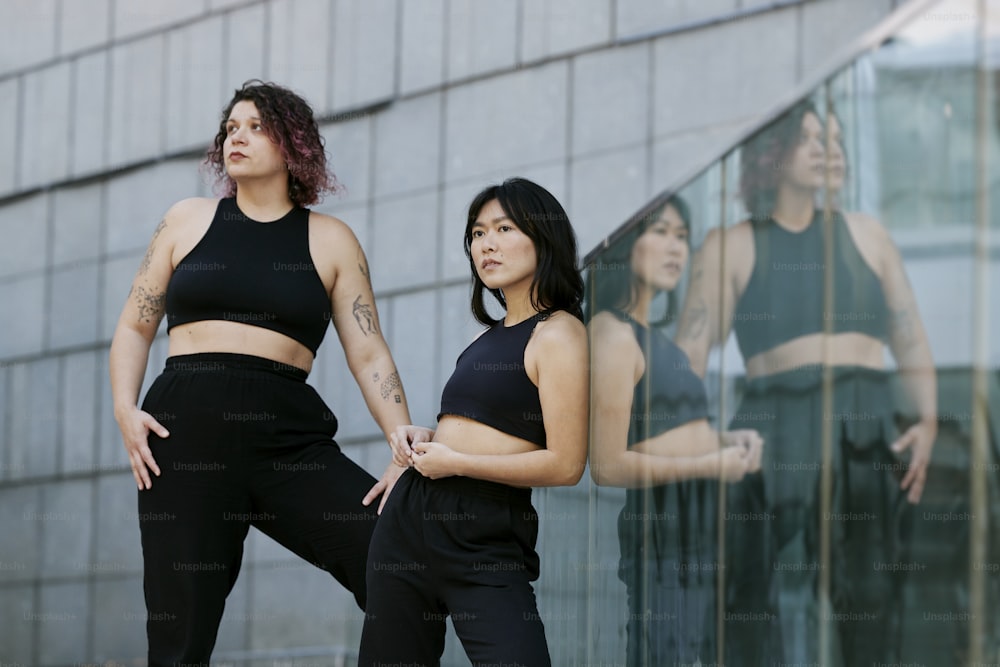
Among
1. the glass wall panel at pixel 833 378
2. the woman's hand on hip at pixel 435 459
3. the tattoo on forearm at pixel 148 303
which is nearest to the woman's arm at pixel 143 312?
the tattoo on forearm at pixel 148 303

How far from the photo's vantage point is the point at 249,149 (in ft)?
13.7

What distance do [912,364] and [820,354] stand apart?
271mm

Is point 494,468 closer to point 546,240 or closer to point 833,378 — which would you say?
point 546,240

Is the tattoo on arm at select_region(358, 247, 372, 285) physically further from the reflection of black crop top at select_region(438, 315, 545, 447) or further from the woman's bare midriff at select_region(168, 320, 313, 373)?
the reflection of black crop top at select_region(438, 315, 545, 447)

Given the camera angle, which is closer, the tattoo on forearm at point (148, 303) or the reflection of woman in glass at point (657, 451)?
the reflection of woman in glass at point (657, 451)

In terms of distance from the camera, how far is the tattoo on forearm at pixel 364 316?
4.23 metres

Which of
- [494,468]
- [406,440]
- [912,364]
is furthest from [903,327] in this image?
[406,440]

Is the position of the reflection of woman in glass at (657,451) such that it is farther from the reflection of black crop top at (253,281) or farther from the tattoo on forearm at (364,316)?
the reflection of black crop top at (253,281)

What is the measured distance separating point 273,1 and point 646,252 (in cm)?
622

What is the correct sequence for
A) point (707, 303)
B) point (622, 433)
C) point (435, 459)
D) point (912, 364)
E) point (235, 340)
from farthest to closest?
point (235, 340), point (622, 433), point (435, 459), point (707, 303), point (912, 364)

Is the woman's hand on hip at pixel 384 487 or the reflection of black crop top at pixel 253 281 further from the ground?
the reflection of black crop top at pixel 253 281

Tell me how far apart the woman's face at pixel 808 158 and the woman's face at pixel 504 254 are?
29.7 inches

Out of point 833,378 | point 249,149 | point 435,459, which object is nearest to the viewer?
point 833,378

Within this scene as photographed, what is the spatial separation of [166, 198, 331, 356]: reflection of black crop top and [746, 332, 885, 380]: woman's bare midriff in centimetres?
140
